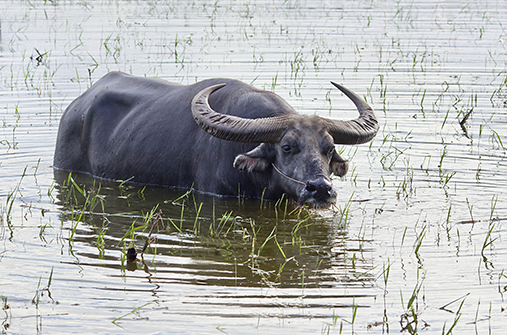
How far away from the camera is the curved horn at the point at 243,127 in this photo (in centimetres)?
528

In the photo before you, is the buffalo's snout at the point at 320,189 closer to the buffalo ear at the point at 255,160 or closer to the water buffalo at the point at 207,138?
the water buffalo at the point at 207,138

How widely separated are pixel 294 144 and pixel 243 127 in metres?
0.40

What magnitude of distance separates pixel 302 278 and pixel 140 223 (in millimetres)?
1680

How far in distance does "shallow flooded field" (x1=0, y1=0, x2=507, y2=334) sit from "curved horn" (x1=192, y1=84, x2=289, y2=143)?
0.51 metres

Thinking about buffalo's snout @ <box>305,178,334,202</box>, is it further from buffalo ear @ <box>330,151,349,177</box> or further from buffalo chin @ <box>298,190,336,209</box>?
buffalo ear @ <box>330,151,349,177</box>

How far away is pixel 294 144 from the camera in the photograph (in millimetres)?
5211

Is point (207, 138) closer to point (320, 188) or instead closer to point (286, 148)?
point (286, 148)

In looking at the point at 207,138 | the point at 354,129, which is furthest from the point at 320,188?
the point at 207,138

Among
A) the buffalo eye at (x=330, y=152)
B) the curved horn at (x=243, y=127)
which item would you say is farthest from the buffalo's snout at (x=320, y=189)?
the curved horn at (x=243, y=127)

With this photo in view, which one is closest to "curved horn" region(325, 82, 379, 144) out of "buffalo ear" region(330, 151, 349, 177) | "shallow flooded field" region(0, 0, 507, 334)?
"buffalo ear" region(330, 151, 349, 177)

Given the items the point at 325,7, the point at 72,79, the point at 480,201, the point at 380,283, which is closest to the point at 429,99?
the point at 480,201

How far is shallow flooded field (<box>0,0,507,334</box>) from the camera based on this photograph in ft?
11.6

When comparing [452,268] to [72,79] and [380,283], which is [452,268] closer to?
[380,283]

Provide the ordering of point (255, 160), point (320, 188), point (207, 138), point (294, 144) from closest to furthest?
point (320, 188), point (294, 144), point (255, 160), point (207, 138)
